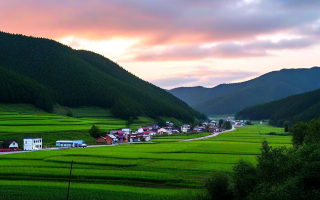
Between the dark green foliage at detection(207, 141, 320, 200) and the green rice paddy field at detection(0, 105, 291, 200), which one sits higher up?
the dark green foliage at detection(207, 141, 320, 200)

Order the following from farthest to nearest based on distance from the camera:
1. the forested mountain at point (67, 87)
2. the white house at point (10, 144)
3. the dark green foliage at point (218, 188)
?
the forested mountain at point (67, 87) → the white house at point (10, 144) → the dark green foliage at point (218, 188)

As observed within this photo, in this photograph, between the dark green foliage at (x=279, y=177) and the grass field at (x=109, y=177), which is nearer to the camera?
the dark green foliage at (x=279, y=177)

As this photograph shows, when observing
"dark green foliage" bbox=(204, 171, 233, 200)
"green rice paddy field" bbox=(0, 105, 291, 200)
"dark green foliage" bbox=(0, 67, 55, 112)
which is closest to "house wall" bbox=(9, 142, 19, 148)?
"green rice paddy field" bbox=(0, 105, 291, 200)

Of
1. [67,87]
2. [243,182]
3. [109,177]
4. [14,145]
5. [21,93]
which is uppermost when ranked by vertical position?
[67,87]

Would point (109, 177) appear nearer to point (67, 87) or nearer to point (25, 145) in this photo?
point (25, 145)

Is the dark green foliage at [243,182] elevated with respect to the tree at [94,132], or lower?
lower

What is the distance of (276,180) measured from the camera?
23969 mm

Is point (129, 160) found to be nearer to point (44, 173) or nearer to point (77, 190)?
point (44, 173)

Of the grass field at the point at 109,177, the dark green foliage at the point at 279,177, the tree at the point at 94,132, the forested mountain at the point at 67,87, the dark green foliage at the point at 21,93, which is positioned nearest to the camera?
the dark green foliage at the point at 279,177

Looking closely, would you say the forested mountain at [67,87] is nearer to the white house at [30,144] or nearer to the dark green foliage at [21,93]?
the dark green foliage at [21,93]

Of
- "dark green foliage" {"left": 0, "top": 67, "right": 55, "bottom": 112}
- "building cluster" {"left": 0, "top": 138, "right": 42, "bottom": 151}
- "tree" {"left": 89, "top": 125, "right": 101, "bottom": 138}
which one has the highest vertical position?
"dark green foliage" {"left": 0, "top": 67, "right": 55, "bottom": 112}

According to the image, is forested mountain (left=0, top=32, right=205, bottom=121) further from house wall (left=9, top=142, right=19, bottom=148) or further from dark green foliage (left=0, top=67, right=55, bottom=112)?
house wall (left=9, top=142, right=19, bottom=148)

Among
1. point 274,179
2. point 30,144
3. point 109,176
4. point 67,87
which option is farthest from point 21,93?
point 274,179

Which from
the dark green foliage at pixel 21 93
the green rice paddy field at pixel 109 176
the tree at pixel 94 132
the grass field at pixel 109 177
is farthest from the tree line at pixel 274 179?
the dark green foliage at pixel 21 93
